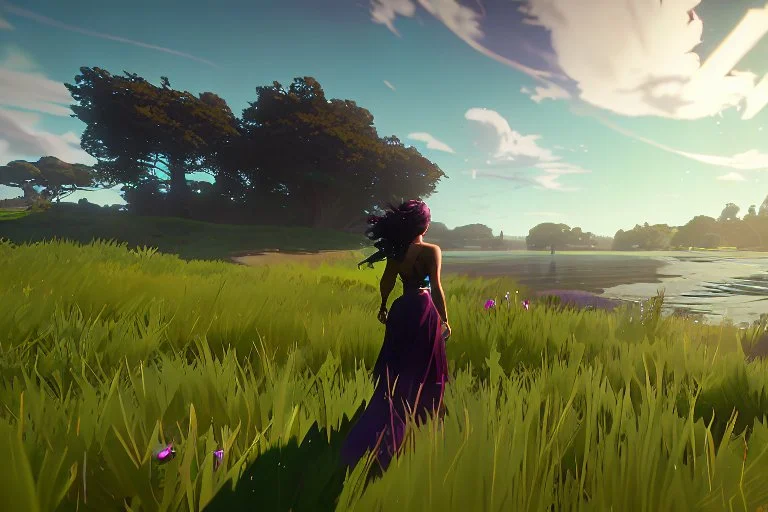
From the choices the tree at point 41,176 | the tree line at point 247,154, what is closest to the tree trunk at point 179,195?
the tree line at point 247,154

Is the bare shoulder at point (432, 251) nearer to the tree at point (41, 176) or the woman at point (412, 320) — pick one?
the woman at point (412, 320)

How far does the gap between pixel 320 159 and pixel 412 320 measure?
1037 inches

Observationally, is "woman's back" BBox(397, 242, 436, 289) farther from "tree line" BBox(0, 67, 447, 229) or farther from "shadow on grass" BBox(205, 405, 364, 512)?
"tree line" BBox(0, 67, 447, 229)

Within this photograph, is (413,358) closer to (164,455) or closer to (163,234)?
(164,455)

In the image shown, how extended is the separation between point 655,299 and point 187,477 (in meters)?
5.34

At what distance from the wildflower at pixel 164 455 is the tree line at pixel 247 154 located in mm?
26065

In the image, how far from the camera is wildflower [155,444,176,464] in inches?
38.0

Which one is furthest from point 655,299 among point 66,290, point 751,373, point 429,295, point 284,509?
point 66,290

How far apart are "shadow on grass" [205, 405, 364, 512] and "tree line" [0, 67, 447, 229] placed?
85.5 feet

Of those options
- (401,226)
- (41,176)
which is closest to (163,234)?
(401,226)

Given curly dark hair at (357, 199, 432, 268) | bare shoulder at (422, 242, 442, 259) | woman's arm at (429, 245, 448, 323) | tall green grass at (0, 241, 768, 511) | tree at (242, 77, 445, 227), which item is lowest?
tall green grass at (0, 241, 768, 511)

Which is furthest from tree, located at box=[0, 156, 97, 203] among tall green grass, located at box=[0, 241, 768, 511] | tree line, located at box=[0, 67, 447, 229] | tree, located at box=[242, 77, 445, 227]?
tall green grass, located at box=[0, 241, 768, 511]

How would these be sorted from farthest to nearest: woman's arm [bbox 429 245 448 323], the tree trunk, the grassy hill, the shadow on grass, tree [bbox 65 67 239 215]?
the tree trunk, tree [bbox 65 67 239 215], the grassy hill, woman's arm [bbox 429 245 448 323], the shadow on grass

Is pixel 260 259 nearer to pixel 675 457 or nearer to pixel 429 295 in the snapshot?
pixel 429 295
